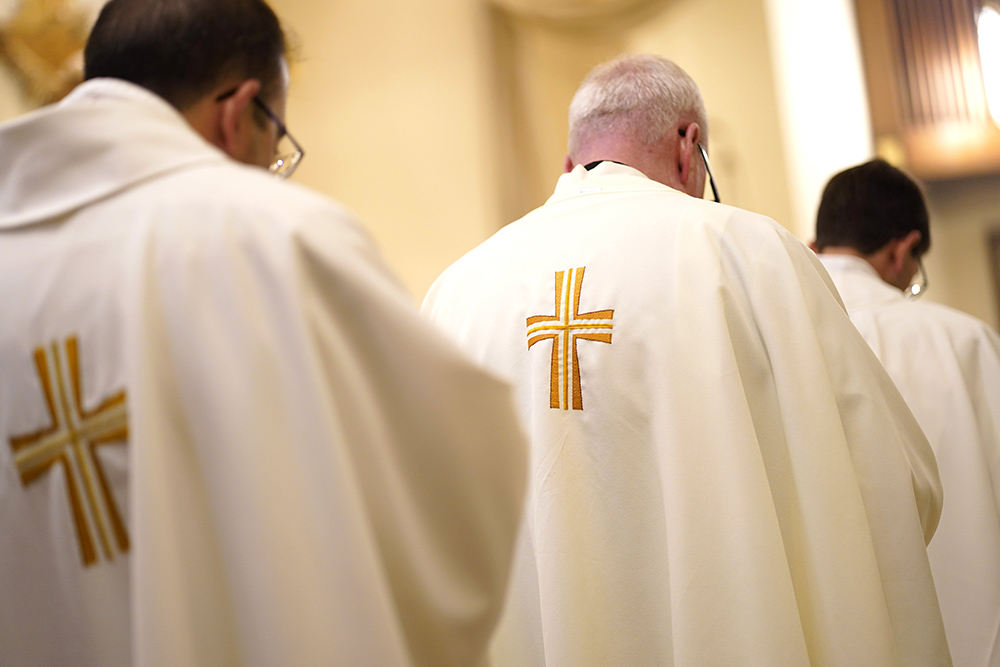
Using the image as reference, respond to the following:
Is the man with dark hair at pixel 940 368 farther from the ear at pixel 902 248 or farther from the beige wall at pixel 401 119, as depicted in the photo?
the beige wall at pixel 401 119

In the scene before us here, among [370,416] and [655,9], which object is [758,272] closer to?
[370,416]

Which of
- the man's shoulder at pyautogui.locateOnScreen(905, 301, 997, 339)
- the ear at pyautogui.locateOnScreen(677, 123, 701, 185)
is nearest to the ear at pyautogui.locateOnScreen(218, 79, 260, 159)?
the ear at pyautogui.locateOnScreen(677, 123, 701, 185)

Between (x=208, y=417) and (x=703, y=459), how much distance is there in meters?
1.01

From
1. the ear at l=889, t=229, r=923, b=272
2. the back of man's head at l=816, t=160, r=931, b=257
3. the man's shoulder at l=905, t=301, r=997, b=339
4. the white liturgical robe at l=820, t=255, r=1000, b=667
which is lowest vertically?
the white liturgical robe at l=820, t=255, r=1000, b=667

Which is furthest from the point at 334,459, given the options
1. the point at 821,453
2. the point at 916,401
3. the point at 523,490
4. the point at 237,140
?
the point at 916,401

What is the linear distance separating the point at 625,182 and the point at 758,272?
419 mm

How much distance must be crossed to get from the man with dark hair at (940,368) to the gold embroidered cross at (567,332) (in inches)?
56.2

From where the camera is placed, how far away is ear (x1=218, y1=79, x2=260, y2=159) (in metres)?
1.31

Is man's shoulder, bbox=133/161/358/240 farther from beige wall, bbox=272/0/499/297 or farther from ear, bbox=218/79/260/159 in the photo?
beige wall, bbox=272/0/499/297

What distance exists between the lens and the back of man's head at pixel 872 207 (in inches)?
125

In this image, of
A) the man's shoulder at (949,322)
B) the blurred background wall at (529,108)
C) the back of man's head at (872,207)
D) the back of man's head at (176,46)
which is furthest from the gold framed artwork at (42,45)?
the man's shoulder at (949,322)

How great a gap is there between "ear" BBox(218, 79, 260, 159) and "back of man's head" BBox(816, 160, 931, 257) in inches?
94.5

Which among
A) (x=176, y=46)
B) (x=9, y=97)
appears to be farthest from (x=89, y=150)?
(x=9, y=97)

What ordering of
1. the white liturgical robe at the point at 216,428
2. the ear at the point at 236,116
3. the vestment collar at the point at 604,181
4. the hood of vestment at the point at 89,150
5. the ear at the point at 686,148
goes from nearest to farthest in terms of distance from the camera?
1. the white liturgical robe at the point at 216,428
2. the hood of vestment at the point at 89,150
3. the ear at the point at 236,116
4. the vestment collar at the point at 604,181
5. the ear at the point at 686,148
